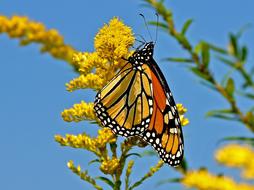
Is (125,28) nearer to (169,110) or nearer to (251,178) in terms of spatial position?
(169,110)

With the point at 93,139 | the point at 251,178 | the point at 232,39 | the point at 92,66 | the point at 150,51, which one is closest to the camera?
the point at 251,178

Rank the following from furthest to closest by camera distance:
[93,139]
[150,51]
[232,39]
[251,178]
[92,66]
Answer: [150,51], [92,66], [93,139], [232,39], [251,178]

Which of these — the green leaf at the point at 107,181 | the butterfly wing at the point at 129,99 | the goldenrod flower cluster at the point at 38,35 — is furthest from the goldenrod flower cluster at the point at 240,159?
the goldenrod flower cluster at the point at 38,35

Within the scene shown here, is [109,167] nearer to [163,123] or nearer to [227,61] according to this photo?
[163,123]

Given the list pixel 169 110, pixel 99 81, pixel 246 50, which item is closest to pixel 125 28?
pixel 99 81

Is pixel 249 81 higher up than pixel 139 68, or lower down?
lower down

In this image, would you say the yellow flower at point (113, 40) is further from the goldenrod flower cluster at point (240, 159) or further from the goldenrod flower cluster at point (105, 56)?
the goldenrod flower cluster at point (240, 159)

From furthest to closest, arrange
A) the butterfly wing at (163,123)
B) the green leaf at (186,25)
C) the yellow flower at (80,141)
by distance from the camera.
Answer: the butterfly wing at (163,123)
the yellow flower at (80,141)
the green leaf at (186,25)
